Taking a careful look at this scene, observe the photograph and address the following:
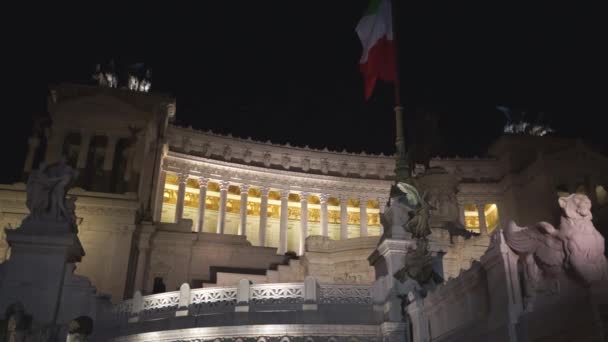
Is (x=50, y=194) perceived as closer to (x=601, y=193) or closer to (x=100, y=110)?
(x=100, y=110)

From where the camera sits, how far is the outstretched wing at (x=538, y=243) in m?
11.2

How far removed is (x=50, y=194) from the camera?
70.1ft

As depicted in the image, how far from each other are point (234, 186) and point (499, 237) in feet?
196

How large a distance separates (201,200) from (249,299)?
47647 millimetres

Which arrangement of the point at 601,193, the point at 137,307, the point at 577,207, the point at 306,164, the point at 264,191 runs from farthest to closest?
the point at 306,164 → the point at 264,191 → the point at 601,193 → the point at 137,307 → the point at 577,207

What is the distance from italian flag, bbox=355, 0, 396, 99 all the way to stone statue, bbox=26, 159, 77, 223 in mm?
13344

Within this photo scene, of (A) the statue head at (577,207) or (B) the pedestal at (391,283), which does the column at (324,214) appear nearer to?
(B) the pedestal at (391,283)

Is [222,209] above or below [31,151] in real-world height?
below

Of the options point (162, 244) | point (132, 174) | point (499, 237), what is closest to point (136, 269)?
point (162, 244)

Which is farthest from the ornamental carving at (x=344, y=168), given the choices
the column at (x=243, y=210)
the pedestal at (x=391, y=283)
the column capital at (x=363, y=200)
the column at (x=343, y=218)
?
the pedestal at (x=391, y=283)

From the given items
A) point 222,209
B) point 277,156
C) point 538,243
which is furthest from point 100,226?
point 538,243

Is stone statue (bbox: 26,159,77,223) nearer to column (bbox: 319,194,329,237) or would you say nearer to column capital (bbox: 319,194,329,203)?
column (bbox: 319,194,329,237)

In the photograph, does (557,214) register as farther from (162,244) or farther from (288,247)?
(162,244)

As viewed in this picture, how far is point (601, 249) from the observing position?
10805 millimetres
